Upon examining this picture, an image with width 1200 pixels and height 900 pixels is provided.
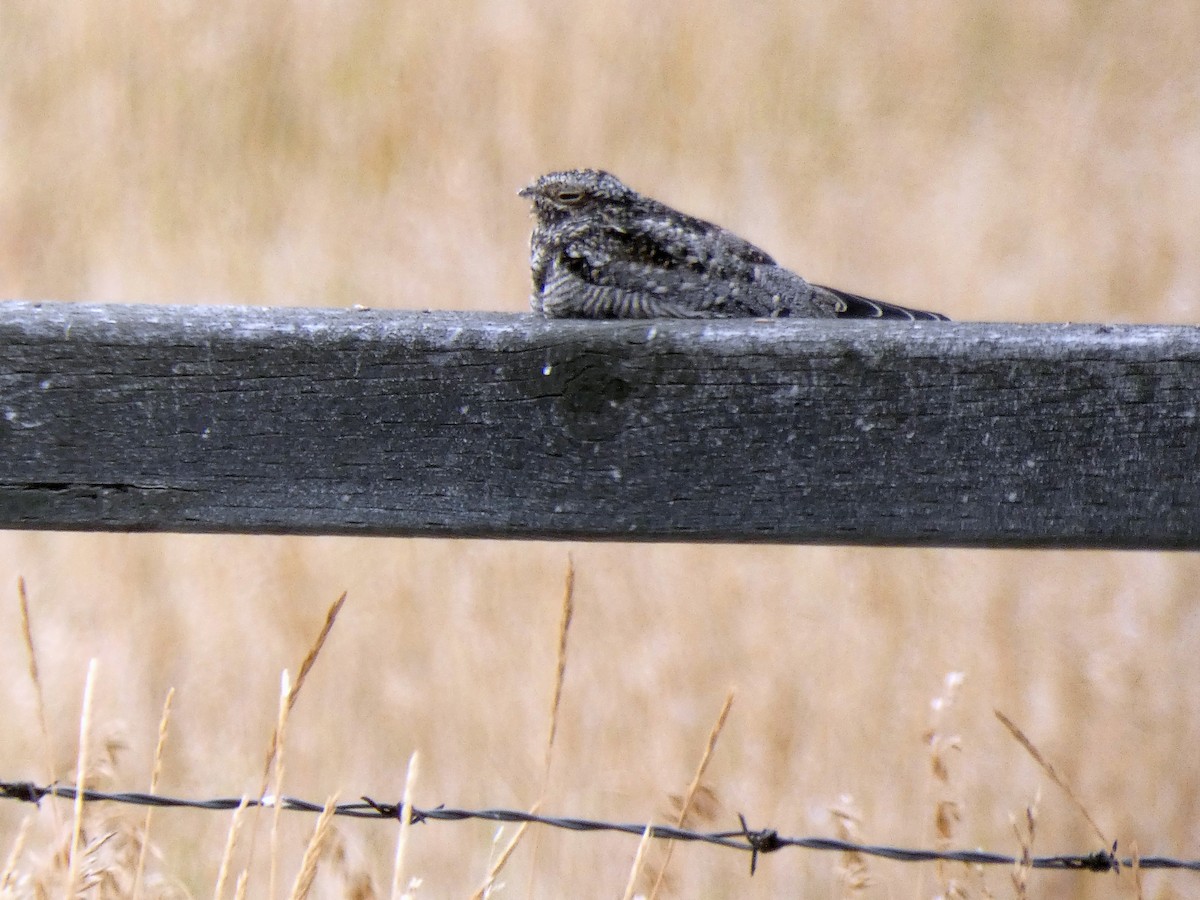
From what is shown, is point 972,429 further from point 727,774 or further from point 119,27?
point 119,27

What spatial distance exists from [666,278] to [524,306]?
7.41 feet

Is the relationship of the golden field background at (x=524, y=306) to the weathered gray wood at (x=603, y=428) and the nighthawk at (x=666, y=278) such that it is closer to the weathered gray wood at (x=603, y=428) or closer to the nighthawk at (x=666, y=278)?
the nighthawk at (x=666, y=278)

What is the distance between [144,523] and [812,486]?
758mm

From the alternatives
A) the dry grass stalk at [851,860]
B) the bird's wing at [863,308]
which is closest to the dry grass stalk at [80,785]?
the dry grass stalk at [851,860]

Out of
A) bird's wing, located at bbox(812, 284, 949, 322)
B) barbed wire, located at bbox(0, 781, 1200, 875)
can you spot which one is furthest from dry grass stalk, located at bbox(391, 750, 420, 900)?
bird's wing, located at bbox(812, 284, 949, 322)

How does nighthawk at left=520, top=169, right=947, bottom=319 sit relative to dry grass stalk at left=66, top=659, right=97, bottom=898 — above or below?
above

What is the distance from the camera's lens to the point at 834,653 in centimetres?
392

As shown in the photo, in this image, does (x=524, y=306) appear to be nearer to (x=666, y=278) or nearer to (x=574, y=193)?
(x=574, y=193)

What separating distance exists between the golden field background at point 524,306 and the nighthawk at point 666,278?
58.1 inches

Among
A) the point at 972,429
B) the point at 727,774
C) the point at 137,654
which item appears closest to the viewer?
the point at 972,429

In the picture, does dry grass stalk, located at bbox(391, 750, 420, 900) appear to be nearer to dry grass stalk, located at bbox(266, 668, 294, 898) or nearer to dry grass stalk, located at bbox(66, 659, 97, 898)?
dry grass stalk, located at bbox(266, 668, 294, 898)

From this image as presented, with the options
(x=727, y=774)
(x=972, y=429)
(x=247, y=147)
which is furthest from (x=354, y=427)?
(x=247, y=147)

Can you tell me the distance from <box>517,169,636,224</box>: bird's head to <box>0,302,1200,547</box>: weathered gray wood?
1118mm

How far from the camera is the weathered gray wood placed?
1481 mm
